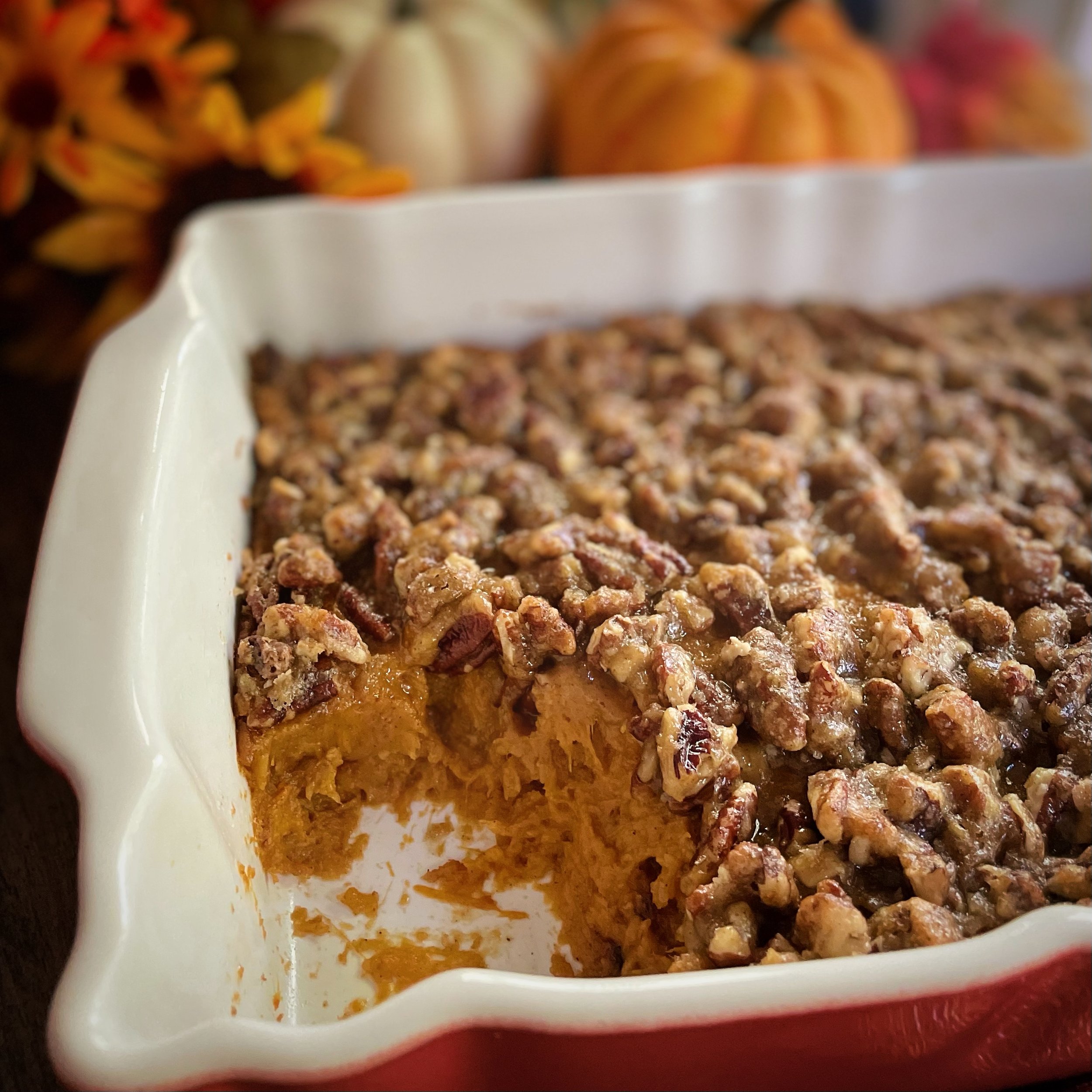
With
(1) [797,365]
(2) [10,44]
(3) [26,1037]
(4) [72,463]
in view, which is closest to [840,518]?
(1) [797,365]

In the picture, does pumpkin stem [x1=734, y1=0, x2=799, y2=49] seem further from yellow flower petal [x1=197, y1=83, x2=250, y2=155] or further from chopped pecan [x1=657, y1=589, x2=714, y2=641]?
chopped pecan [x1=657, y1=589, x2=714, y2=641]

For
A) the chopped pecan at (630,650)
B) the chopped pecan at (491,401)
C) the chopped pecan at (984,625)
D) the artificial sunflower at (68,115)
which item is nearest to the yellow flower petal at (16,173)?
the artificial sunflower at (68,115)

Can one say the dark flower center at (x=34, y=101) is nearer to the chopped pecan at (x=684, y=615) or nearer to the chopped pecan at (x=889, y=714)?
the chopped pecan at (x=684, y=615)

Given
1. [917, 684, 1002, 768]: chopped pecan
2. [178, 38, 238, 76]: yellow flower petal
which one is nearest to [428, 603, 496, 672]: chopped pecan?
[917, 684, 1002, 768]: chopped pecan

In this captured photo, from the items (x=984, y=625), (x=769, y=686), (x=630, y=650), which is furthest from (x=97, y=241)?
(x=984, y=625)

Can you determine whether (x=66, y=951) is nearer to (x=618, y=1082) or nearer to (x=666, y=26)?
(x=618, y=1082)
